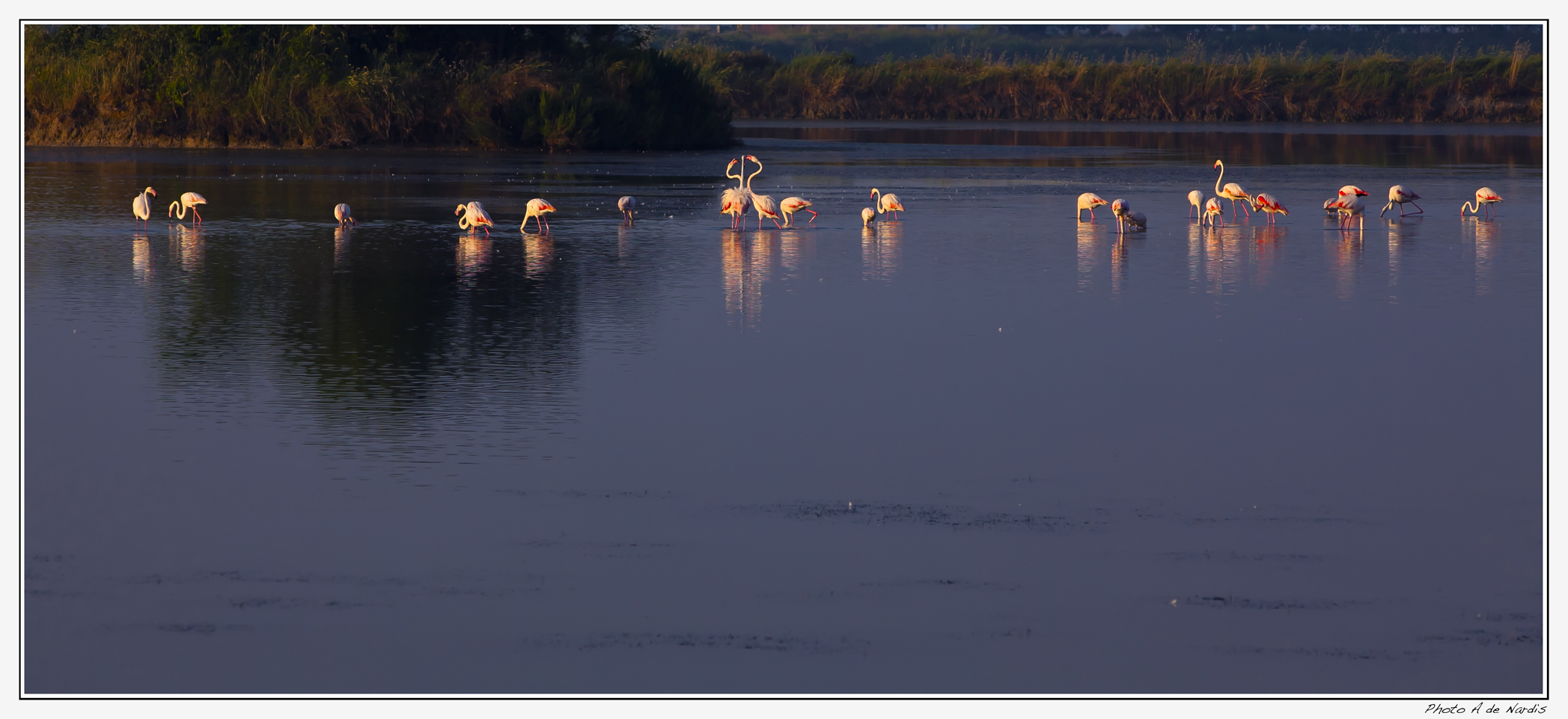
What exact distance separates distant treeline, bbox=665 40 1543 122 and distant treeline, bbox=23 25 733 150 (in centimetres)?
688

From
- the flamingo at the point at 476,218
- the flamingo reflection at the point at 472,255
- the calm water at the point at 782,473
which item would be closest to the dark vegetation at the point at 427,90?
the flamingo at the point at 476,218

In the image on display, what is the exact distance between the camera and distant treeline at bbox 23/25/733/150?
35.2 meters

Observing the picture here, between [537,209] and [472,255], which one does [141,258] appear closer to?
[472,255]

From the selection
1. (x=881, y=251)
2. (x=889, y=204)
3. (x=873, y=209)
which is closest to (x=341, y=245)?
(x=881, y=251)

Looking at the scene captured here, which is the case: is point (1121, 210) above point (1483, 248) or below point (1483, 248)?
above

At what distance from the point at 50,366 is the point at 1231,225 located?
12.8 metres

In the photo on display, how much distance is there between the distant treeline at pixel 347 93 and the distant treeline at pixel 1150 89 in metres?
6.88

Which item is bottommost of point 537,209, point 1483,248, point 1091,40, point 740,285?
point 740,285

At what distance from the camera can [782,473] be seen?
23.1ft

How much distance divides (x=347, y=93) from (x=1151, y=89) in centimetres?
2446

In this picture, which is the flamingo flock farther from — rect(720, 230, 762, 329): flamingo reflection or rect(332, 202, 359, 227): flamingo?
rect(720, 230, 762, 329): flamingo reflection

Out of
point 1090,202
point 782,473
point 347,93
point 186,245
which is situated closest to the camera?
point 782,473

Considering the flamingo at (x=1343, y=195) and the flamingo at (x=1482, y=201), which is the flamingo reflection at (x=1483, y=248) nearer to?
the flamingo at (x=1482, y=201)

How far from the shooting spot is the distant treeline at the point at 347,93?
35250mm
